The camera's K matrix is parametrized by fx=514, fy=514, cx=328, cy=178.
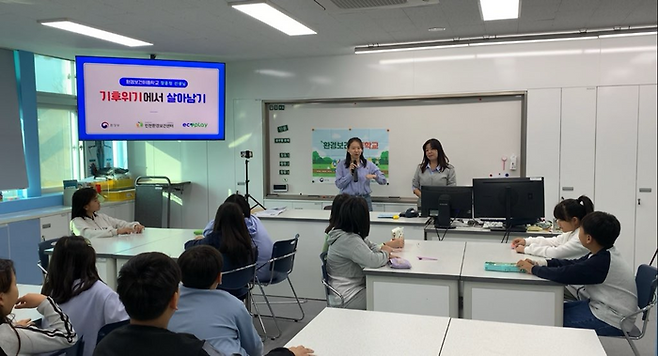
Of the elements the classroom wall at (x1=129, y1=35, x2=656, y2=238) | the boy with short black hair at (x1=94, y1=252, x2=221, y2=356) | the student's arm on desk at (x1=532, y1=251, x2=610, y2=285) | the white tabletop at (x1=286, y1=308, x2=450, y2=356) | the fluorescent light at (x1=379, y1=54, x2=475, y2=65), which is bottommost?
the white tabletop at (x1=286, y1=308, x2=450, y2=356)

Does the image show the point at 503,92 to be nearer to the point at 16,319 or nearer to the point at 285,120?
the point at 285,120

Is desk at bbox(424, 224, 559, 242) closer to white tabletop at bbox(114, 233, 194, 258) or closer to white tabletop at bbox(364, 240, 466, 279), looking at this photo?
white tabletop at bbox(364, 240, 466, 279)

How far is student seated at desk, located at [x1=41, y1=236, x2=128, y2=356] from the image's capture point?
236cm

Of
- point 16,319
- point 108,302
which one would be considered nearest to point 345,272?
point 108,302

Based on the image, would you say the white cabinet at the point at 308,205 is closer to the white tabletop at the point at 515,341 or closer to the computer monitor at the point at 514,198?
the computer monitor at the point at 514,198

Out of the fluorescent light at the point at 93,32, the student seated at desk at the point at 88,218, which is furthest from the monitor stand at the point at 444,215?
the fluorescent light at the point at 93,32

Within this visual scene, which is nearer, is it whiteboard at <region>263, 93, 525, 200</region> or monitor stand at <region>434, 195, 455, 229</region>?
monitor stand at <region>434, 195, 455, 229</region>

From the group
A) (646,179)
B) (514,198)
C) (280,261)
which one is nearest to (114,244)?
(280,261)

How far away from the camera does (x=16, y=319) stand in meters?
2.49

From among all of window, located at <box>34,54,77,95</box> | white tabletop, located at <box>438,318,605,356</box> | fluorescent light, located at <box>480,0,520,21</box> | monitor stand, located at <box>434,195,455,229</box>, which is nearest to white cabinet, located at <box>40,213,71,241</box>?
window, located at <box>34,54,77,95</box>

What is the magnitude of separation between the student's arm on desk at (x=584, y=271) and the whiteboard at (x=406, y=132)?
349 cm

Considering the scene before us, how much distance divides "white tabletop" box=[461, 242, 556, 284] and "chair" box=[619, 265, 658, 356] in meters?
0.48

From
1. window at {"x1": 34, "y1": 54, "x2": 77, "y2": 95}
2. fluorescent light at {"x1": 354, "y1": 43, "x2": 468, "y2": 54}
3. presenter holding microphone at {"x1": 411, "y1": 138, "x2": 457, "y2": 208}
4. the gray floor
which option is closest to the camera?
the gray floor

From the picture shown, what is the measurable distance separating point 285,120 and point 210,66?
5.03 feet
